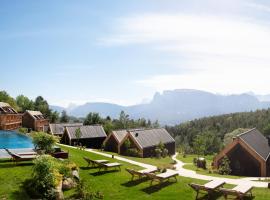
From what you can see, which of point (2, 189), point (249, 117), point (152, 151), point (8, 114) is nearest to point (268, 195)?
point (2, 189)

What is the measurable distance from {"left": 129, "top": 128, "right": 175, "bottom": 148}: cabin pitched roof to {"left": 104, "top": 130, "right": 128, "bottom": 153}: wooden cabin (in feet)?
10.1

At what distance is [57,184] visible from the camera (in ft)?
75.0

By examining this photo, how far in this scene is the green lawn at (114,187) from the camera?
23031 millimetres

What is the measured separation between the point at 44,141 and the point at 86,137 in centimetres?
3240

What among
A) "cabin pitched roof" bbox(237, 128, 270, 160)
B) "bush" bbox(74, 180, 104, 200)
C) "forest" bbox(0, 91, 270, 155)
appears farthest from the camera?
"forest" bbox(0, 91, 270, 155)

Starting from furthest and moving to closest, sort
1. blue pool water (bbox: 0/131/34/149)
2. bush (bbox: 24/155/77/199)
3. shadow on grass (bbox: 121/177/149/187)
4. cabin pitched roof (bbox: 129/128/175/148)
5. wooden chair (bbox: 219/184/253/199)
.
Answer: cabin pitched roof (bbox: 129/128/175/148)
blue pool water (bbox: 0/131/34/149)
shadow on grass (bbox: 121/177/149/187)
bush (bbox: 24/155/77/199)
wooden chair (bbox: 219/184/253/199)

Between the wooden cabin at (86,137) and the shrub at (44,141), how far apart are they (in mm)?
30087

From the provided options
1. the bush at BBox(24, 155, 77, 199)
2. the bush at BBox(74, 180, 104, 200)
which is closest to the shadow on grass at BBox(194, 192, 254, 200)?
the bush at BBox(74, 180, 104, 200)

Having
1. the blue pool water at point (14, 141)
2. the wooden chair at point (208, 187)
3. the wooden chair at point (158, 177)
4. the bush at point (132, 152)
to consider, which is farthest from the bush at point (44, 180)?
the bush at point (132, 152)

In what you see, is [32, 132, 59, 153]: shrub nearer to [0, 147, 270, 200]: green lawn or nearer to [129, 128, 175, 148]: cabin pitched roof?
[0, 147, 270, 200]: green lawn

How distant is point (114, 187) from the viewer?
85.0 ft

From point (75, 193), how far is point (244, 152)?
22831mm

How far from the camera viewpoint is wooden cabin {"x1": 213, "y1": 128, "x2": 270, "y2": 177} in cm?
3856

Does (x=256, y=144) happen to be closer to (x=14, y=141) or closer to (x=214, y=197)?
(x=214, y=197)
